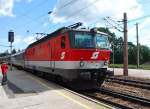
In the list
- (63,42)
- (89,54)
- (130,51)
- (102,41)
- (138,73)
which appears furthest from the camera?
(130,51)

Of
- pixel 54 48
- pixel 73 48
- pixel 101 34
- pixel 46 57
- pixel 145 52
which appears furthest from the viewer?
pixel 145 52

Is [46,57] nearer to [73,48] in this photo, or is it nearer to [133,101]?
[73,48]

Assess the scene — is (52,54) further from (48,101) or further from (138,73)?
(138,73)

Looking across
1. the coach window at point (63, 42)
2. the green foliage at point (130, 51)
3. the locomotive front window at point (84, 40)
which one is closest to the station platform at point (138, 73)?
the locomotive front window at point (84, 40)

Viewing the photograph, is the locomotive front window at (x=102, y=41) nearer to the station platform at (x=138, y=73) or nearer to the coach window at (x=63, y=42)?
the coach window at (x=63, y=42)

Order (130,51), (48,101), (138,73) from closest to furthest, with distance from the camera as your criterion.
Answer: (48,101)
(138,73)
(130,51)

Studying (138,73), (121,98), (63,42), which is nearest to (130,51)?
(138,73)

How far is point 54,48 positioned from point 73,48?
2.71m

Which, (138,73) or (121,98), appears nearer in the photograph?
(121,98)

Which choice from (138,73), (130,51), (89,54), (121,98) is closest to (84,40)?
(89,54)

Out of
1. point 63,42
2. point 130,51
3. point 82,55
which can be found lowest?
point 82,55

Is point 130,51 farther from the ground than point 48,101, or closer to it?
farther from the ground

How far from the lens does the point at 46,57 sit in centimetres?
2161

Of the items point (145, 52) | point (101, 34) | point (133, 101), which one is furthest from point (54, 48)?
point (145, 52)
